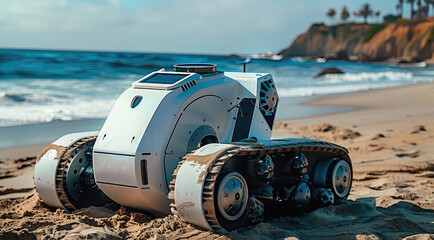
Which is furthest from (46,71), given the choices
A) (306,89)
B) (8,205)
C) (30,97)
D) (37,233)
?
(37,233)

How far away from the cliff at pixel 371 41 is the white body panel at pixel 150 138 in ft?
241

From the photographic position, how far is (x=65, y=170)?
536 centimetres

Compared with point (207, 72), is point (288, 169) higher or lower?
lower

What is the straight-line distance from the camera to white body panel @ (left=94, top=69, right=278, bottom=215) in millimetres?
4562

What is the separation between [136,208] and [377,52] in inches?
3500

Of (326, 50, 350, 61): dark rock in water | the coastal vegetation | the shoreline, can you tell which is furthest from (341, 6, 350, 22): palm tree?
the shoreline

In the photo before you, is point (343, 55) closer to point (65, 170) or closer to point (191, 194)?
point (65, 170)

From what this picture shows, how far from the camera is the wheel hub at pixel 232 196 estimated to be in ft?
14.3

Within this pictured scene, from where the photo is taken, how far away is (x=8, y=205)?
6168mm

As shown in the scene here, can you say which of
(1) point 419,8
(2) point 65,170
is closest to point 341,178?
(2) point 65,170

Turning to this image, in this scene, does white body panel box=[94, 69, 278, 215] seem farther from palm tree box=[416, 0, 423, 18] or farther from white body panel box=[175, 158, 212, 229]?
palm tree box=[416, 0, 423, 18]

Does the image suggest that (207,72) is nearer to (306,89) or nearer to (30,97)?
(30,97)

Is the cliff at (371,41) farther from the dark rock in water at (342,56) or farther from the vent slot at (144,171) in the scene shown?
the vent slot at (144,171)

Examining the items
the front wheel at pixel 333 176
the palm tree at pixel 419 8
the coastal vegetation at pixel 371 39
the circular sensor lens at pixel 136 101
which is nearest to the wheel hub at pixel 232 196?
the circular sensor lens at pixel 136 101
